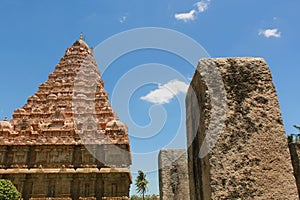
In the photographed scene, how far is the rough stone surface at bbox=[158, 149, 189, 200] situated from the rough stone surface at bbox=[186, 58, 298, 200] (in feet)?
13.0

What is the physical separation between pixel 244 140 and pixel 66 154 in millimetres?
27897

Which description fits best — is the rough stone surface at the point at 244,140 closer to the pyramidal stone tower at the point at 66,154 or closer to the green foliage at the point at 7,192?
the green foliage at the point at 7,192

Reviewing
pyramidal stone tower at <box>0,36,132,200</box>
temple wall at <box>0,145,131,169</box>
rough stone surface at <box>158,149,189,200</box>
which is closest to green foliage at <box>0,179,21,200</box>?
pyramidal stone tower at <box>0,36,132,200</box>

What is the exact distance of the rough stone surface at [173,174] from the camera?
6.71m

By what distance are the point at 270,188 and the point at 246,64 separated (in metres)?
1.22

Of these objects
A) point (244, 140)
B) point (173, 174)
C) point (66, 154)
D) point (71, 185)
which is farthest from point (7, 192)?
point (244, 140)

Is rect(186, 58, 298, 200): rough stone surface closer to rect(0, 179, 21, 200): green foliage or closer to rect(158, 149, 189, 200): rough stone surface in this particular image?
rect(158, 149, 189, 200): rough stone surface

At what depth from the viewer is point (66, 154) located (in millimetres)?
28250

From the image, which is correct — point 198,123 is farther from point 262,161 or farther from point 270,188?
point 270,188

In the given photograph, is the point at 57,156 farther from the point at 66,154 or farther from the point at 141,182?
the point at 141,182

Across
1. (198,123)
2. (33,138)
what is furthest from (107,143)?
(198,123)

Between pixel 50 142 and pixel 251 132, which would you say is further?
pixel 50 142

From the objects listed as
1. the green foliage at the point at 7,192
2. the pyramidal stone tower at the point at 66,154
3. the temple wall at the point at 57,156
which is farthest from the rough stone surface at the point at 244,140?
the temple wall at the point at 57,156

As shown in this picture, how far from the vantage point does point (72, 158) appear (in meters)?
28.1
